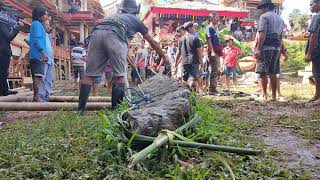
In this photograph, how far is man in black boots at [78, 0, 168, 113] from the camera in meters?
3.82

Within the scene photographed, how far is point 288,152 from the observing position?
2.29 m

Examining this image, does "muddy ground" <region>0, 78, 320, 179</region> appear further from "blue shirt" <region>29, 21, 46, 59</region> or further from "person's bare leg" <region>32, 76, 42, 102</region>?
"blue shirt" <region>29, 21, 46, 59</region>

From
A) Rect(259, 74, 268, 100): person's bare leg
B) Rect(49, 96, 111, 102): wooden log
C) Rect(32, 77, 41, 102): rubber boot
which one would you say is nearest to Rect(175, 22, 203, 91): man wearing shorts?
Rect(259, 74, 268, 100): person's bare leg

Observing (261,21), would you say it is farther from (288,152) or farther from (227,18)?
(227,18)

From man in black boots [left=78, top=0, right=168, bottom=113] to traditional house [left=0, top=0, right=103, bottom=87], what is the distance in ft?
15.6

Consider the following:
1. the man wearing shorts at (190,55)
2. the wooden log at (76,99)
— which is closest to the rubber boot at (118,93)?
the wooden log at (76,99)

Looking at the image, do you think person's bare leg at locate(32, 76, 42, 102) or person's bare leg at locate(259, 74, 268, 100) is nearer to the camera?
person's bare leg at locate(32, 76, 42, 102)

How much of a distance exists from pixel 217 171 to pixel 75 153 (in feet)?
3.02

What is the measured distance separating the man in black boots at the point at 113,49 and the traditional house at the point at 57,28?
4.75 m

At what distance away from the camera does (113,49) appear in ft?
12.4

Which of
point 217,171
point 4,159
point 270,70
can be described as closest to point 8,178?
point 4,159

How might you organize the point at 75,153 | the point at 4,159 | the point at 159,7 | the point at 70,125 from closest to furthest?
1. the point at 4,159
2. the point at 75,153
3. the point at 70,125
4. the point at 159,7

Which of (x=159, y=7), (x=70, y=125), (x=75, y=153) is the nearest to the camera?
(x=75, y=153)

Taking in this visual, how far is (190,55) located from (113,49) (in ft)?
11.5
